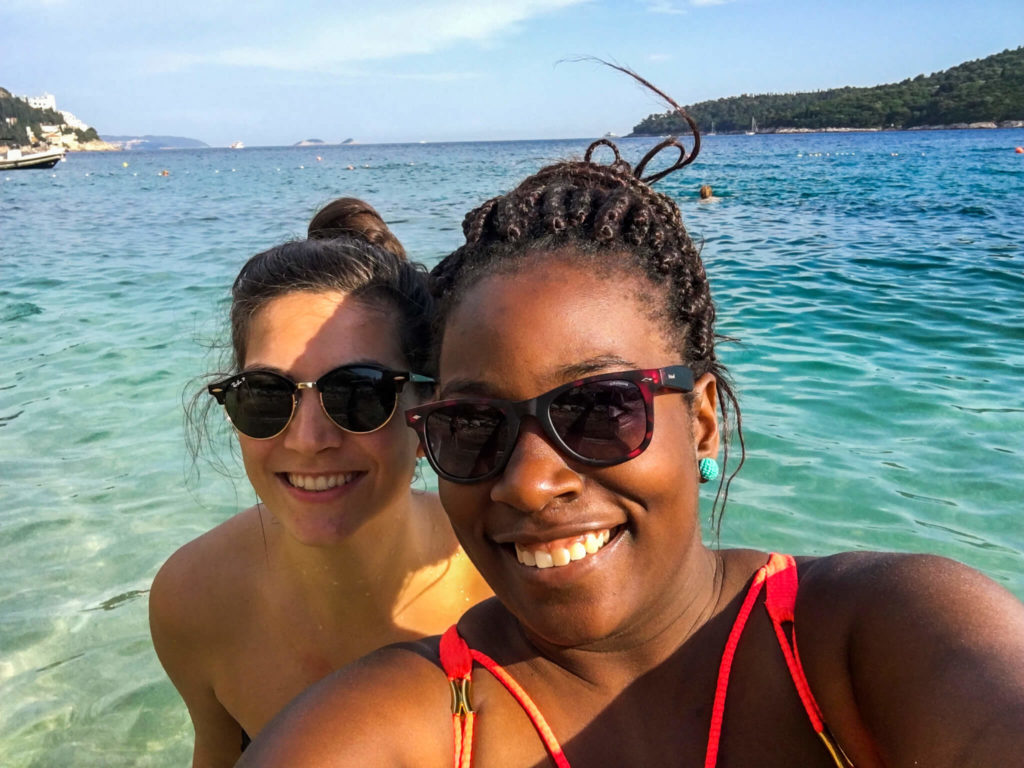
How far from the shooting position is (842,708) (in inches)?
60.2

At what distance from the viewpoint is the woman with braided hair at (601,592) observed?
1525 millimetres

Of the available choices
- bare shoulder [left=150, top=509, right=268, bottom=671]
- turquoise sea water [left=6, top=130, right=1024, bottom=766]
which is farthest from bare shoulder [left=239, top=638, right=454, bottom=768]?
turquoise sea water [left=6, top=130, right=1024, bottom=766]

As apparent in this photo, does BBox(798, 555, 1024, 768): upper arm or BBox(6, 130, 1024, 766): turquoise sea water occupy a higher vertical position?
BBox(798, 555, 1024, 768): upper arm

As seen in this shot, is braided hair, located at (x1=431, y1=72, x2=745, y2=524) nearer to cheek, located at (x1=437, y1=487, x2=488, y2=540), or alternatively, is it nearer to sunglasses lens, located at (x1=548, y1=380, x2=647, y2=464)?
sunglasses lens, located at (x1=548, y1=380, x2=647, y2=464)

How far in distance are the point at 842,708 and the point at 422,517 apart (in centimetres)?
160

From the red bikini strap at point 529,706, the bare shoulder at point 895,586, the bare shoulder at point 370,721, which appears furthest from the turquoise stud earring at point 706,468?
the bare shoulder at point 370,721

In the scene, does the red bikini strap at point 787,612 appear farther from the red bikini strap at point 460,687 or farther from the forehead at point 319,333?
the forehead at point 319,333

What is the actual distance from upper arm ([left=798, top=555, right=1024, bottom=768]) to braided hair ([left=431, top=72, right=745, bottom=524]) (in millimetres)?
584

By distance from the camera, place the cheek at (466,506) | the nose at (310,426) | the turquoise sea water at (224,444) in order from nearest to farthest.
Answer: the cheek at (466,506)
the nose at (310,426)
the turquoise sea water at (224,444)

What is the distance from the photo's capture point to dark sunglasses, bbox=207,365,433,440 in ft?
7.77

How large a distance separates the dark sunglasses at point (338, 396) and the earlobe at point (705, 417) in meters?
0.93

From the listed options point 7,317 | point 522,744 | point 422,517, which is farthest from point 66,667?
point 7,317

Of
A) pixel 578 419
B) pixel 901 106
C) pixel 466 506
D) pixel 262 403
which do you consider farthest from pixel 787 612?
pixel 901 106

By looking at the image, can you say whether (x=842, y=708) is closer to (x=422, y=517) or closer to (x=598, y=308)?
(x=598, y=308)
